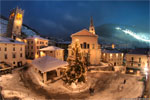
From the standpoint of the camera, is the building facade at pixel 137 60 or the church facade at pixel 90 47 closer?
the building facade at pixel 137 60

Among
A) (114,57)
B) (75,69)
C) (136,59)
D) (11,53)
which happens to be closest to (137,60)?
(136,59)

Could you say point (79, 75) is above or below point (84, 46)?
below

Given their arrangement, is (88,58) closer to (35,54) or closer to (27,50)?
(35,54)

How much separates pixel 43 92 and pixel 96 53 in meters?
21.2

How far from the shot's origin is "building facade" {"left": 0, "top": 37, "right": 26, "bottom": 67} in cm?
2172

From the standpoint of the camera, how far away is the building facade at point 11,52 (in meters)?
21.7

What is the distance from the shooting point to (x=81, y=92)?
13.5 m

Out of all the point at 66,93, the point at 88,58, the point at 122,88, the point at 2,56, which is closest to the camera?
the point at 66,93

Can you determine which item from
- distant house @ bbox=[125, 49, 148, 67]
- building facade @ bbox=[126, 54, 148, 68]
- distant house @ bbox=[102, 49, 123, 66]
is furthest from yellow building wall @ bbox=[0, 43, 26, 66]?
distant house @ bbox=[125, 49, 148, 67]

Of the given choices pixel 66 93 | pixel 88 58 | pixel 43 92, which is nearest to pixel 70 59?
pixel 66 93

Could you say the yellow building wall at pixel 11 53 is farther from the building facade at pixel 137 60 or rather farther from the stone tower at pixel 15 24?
the building facade at pixel 137 60

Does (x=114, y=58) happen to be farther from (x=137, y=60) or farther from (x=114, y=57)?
(x=137, y=60)

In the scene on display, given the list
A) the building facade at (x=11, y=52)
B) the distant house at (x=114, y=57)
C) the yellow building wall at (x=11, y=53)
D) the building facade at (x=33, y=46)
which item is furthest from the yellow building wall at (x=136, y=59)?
the yellow building wall at (x=11, y=53)

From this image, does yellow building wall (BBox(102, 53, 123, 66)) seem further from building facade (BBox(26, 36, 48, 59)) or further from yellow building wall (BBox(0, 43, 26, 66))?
yellow building wall (BBox(0, 43, 26, 66))
